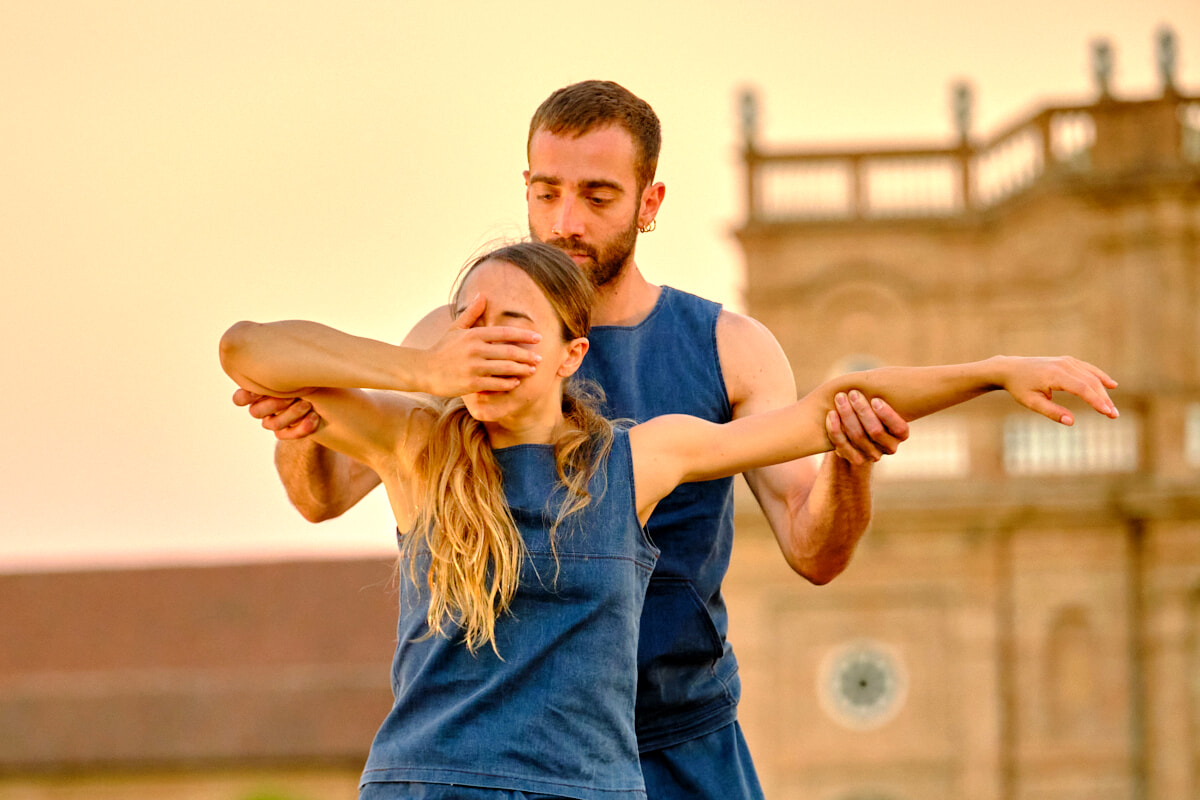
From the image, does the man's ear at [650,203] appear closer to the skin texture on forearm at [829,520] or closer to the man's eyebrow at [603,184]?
the man's eyebrow at [603,184]

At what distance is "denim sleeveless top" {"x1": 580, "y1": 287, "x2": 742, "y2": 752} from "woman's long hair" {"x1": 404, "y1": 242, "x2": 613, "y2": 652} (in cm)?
56

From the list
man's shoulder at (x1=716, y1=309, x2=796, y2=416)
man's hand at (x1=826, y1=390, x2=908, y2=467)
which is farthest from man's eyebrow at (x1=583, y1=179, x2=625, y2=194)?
man's hand at (x1=826, y1=390, x2=908, y2=467)

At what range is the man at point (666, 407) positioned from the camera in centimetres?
335

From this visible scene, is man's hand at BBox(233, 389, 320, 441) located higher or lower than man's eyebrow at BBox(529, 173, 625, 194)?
lower

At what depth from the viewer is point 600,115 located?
3.40m

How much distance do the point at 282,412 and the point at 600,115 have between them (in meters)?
0.98

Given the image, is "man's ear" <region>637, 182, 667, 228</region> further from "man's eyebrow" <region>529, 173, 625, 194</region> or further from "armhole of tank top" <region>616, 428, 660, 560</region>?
"armhole of tank top" <region>616, 428, 660, 560</region>

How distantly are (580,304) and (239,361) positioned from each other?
0.61 meters

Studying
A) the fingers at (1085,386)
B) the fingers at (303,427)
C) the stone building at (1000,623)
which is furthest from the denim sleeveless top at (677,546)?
the stone building at (1000,623)

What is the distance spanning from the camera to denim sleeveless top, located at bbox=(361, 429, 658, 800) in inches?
103

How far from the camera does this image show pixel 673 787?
136 inches

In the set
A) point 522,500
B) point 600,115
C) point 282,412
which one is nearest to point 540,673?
point 522,500

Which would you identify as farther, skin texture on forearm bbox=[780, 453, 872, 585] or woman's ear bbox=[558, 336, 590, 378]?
skin texture on forearm bbox=[780, 453, 872, 585]

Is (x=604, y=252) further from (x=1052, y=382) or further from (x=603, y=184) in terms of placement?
(x=1052, y=382)
